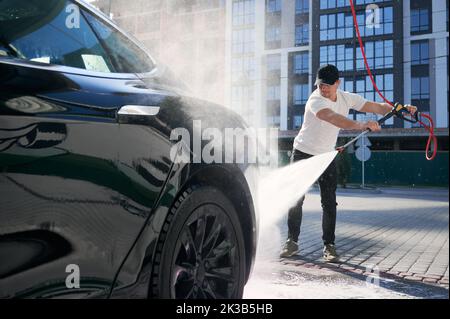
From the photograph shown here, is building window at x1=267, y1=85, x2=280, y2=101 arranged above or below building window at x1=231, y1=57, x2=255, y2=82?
above

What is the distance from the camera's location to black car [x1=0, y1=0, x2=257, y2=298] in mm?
1415

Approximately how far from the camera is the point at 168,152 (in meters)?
1.88

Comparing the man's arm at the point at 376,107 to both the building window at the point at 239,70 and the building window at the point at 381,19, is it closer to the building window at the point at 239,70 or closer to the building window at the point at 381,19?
the building window at the point at 381,19

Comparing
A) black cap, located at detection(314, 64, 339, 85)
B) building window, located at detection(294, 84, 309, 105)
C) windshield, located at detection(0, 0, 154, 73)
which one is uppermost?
building window, located at detection(294, 84, 309, 105)

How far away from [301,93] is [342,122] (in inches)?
1202

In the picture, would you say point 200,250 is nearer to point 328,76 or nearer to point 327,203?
point 327,203

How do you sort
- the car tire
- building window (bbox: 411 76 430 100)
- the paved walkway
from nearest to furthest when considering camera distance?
the car tire < the paved walkway < building window (bbox: 411 76 430 100)

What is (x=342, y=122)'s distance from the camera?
14.1ft

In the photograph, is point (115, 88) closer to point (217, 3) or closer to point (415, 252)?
point (217, 3)

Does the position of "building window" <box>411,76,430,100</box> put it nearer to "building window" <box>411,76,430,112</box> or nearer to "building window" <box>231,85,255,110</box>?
"building window" <box>411,76,430,112</box>

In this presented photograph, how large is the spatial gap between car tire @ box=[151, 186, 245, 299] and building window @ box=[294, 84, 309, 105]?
2935 cm

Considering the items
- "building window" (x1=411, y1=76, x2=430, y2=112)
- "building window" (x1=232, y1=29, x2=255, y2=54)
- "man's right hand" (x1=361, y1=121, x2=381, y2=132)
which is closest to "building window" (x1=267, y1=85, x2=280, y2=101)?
"building window" (x1=232, y1=29, x2=255, y2=54)
